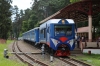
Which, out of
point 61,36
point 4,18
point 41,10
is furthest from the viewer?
point 41,10

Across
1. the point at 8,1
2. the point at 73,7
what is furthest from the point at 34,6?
the point at 73,7

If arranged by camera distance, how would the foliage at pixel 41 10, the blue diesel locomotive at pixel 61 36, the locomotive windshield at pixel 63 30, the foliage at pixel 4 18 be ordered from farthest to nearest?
the foliage at pixel 41 10 → the foliage at pixel 4 18 → the locomotive windshield at pixel 63 30 → the blue diesel locomotive at pixel 61 36

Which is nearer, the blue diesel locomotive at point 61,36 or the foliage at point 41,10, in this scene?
the blue diesel locomotive at point 61,36

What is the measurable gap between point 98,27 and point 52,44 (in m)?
17.9

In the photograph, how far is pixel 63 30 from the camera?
21.6 metres

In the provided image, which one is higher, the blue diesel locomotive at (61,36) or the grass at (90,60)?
the blue diesel locomotive at (61,36)

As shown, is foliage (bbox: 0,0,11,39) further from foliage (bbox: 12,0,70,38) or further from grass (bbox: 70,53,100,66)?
grass (bbox: 70,53,100,66)

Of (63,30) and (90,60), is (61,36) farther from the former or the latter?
(90,60)

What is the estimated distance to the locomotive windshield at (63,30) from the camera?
21438mm

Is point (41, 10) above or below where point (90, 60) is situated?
above

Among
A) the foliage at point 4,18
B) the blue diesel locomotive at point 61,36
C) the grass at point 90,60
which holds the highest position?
the foliage at point 4,18

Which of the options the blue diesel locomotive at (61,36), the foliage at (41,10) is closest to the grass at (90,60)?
the blue diesel locomotive at (61,36)

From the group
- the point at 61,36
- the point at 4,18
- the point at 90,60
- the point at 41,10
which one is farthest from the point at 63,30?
the point at 41,10

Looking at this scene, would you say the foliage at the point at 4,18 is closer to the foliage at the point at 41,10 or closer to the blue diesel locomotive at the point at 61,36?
the foliage at the point at 41,10
